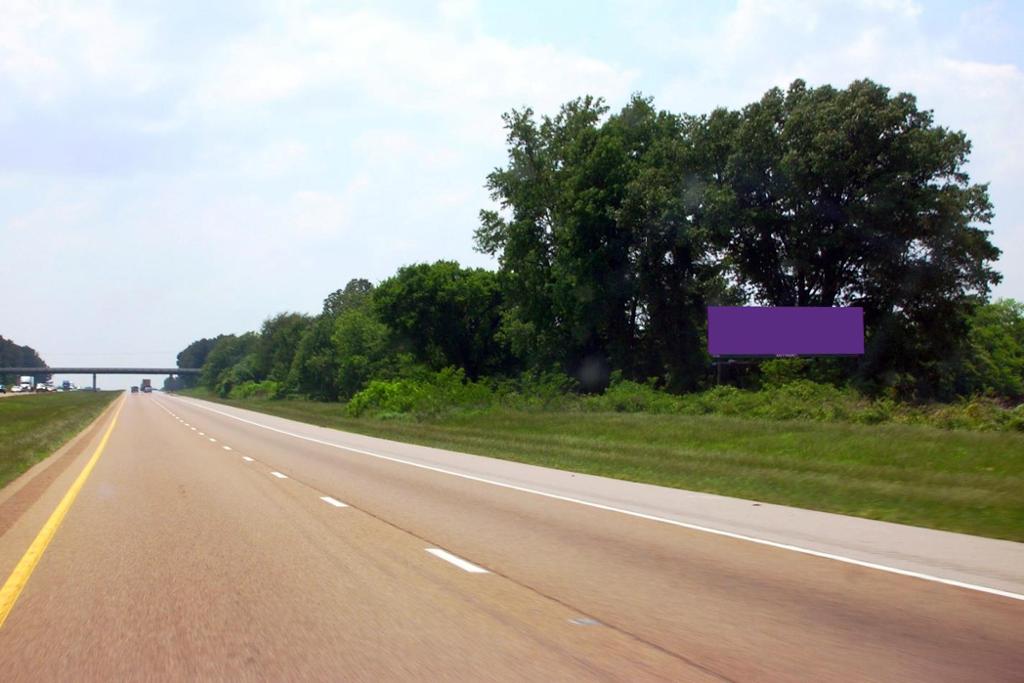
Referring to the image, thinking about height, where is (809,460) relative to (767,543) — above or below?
above

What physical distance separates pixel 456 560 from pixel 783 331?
36.6 m

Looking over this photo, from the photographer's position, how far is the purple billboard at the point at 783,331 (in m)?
44.8

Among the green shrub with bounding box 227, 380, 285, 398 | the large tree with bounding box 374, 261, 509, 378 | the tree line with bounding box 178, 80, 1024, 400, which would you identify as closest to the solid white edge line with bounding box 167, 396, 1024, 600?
the tree line with bounding box 178, 80, 1024, 400

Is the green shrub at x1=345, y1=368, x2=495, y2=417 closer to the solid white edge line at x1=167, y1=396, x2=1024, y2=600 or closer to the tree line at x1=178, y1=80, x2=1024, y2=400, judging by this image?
the tree line at x1=178, y1=80, x2=1024, y2=400

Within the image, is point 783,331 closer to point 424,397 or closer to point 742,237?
point 742,237

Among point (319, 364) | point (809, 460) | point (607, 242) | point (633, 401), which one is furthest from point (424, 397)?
point (319, 364)

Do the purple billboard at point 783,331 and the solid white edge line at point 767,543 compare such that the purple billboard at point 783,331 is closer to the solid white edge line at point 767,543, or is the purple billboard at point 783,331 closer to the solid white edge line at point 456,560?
the solid white edge line at point 767,543

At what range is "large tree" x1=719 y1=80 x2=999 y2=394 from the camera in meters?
45.2

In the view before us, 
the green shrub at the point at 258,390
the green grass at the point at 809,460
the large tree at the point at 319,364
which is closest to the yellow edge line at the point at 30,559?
the green grass at the point at 809,460

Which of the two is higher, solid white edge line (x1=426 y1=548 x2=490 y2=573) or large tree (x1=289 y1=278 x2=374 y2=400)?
large tree (x1=289 y1=278 x2=374 y2=400)

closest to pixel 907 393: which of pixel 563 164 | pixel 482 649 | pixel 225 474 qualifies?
pixel 563 164

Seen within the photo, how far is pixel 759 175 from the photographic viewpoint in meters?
50.2

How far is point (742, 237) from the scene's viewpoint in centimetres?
5219

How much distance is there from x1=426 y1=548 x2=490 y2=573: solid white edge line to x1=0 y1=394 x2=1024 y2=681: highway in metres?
0.03
